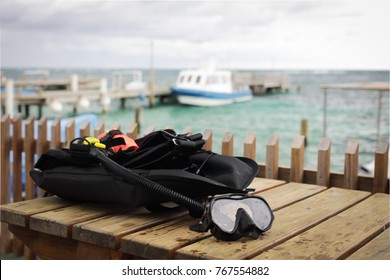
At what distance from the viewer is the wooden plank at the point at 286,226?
4.68 ft

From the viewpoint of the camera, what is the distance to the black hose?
1675 mm

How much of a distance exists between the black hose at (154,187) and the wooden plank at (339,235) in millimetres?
313

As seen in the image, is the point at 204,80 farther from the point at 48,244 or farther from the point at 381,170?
the point at 48,244

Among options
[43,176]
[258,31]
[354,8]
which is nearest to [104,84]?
[43,176]

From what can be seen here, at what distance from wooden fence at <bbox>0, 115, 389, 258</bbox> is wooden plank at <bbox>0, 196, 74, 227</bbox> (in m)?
1.17

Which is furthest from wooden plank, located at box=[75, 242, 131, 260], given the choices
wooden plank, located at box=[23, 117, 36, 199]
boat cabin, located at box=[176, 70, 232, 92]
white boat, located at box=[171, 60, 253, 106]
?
boat cabin, located at box=[176, 70, 232, 92]

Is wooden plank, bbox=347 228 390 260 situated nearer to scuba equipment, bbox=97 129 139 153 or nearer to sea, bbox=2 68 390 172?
scuba equipment, bbox=97 129 139 153

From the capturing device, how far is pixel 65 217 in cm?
177

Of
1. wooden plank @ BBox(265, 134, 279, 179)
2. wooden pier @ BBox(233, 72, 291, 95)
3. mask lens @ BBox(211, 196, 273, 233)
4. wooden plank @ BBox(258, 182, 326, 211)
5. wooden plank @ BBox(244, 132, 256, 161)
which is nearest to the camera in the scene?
mask lens @ BBox(211, 196, 273, 233)

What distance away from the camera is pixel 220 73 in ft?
110

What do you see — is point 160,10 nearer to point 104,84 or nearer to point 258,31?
point 258,31

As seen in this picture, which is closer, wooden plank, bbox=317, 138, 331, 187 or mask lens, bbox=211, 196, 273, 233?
mask lens, bbox=211, 196, 273, 233

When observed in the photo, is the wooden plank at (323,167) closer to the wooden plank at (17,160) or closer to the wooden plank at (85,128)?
the wooden plank at (85,128)

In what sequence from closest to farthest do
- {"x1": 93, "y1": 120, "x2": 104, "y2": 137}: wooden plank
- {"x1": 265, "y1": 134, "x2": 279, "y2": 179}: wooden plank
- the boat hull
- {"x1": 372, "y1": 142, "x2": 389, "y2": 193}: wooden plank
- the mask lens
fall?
the mask lens → {"x1": 372, "y1": 142, "x2": 389, "y2": 193}: wooden plank → {"x1": 265, "y1": 134, "x2": 279, "y2": 179}: wooden plank → {"x1": 93, "y1": 120, "x2": 104, "y2": 137}: wooden plank → the boat hull
